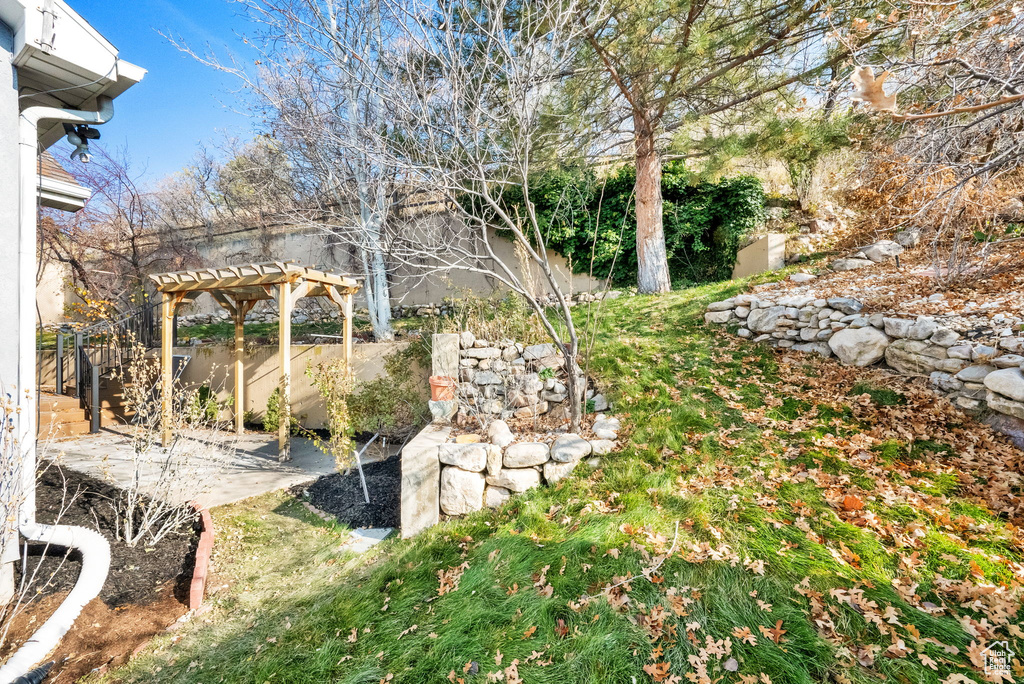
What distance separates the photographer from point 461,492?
3.41 m

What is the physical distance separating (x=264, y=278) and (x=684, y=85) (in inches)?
270

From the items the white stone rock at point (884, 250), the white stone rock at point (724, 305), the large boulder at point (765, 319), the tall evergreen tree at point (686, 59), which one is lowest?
the large boulder at point (765, 319)

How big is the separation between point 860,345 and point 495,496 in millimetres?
4122

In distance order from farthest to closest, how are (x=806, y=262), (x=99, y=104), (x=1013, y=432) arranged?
1. (x=806, y=262)
2. (x=99, y=104)
3. (x=1013, y=432)

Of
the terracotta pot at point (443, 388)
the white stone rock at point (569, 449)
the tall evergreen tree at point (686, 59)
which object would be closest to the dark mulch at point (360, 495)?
the terracotta pot at point (443, 388)

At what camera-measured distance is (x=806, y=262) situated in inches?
302

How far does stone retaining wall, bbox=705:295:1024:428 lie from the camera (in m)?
3.38

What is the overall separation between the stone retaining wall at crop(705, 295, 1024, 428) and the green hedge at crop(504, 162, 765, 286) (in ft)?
10.7

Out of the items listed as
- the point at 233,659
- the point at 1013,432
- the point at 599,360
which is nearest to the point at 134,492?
the point at 233,659

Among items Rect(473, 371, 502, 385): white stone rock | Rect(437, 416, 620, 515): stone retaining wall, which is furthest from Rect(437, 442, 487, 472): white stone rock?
Rect(473, 371, 502, 385): white stone rock

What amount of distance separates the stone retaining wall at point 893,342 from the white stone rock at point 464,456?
3987mm

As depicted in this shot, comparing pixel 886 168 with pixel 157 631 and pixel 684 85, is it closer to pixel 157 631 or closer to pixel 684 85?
pixel 684 85

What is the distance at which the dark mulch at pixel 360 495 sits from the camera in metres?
3.84

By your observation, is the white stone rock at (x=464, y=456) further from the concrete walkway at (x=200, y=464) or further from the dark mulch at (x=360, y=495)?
the concrete walkway at (x=200, y=464)
